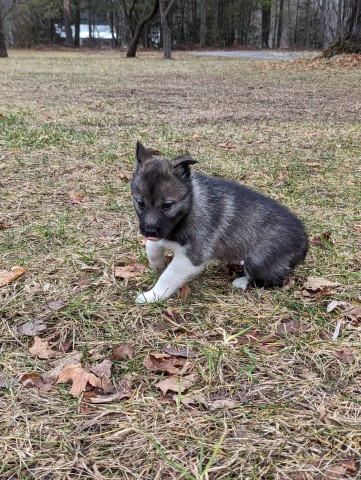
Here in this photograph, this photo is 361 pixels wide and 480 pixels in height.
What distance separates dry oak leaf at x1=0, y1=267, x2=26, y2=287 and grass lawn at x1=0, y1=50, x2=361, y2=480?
0.07 meters

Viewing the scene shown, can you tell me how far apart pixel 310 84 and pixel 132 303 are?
14794mm

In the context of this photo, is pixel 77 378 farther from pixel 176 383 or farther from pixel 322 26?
pixel 322 26

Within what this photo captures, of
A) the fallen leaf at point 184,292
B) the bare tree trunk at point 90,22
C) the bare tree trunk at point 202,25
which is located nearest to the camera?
the fallen leaf at point 184,292

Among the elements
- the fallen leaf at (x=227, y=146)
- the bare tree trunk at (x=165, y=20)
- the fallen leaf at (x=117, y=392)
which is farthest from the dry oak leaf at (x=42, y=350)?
the bare tree trunk at (x=165, y=20)

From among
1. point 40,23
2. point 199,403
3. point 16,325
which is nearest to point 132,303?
point 16,325

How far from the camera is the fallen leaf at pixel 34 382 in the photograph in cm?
254

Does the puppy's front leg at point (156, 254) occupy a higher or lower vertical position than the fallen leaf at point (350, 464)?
higher

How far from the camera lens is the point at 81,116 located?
32.0 feet

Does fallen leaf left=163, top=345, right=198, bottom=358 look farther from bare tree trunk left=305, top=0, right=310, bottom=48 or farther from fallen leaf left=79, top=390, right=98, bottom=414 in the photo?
bare tree trunk left=305, top=0, right=310, bottom=48

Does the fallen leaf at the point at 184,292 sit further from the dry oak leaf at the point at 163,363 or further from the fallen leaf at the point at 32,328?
the fallen leaf at the point at 32,328

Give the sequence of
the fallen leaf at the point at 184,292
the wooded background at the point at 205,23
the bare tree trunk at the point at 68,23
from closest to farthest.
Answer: the fallen leaf at the point at 184,292, the bare tree trunk at the point at 68,23, the wooded background at the point at 205,23

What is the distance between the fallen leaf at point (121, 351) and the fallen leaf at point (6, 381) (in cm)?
54

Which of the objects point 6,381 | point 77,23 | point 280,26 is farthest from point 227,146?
point 280,26

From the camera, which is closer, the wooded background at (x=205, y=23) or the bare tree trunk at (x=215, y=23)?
the wooded background at (x=205, y=23)
